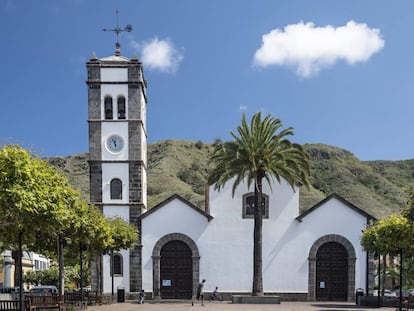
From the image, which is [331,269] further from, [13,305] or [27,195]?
[27,195]

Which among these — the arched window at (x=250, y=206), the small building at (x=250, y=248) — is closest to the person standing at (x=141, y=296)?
the small building at (x=250, y=248)

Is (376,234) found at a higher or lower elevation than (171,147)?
lower

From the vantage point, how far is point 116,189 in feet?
124

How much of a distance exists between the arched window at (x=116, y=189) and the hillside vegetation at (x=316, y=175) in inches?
2209

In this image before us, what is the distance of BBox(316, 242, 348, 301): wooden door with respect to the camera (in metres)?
37.5

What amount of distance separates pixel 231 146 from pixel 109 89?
33.2ft

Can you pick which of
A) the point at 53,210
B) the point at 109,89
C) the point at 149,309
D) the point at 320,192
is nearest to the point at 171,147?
the point at 320,192

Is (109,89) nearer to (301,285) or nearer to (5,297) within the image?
(5,297)

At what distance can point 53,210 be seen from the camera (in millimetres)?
16000

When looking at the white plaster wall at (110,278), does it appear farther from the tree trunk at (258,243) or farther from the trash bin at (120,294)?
the tree trunk at (258,243)

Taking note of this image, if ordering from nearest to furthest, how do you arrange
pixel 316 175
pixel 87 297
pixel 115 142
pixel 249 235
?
pixel 87 297 < pixel 115 142 < pixel 249 235 < pixel 316 175

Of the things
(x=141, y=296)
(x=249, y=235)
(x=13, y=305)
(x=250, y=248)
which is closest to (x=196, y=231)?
(x=249, y=235)

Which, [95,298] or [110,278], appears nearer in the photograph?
[95,298]

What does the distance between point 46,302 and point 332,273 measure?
2160 cm
